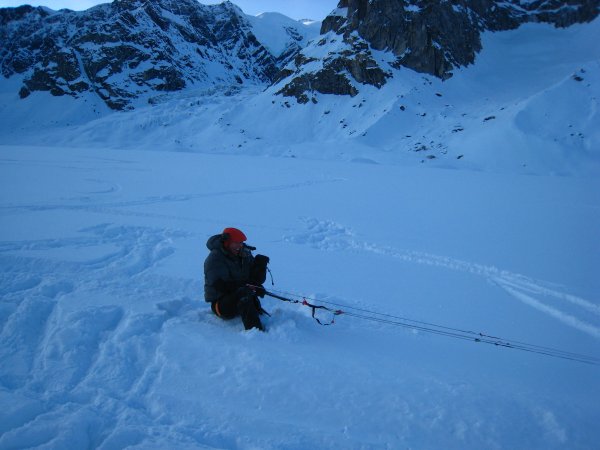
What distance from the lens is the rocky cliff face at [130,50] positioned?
7369 cm

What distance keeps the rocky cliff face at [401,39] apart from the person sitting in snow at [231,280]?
40243mm

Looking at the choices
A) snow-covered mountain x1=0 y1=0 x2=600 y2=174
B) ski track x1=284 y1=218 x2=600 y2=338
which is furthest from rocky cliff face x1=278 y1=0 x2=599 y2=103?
ski track x1=284 y1=218 x2=600 y2=338

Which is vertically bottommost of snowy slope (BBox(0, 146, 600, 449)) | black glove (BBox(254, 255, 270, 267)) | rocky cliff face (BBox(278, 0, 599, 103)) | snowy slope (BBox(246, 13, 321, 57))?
snowy slope (BBox(0, 146, 600, 449))

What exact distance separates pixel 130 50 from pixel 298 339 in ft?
304

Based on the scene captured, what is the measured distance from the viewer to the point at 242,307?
3602 millimetres

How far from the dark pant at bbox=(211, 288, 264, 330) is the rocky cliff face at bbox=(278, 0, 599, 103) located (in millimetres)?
40558

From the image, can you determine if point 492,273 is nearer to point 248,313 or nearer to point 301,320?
point 301,320

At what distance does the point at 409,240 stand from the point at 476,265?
4.87 feet

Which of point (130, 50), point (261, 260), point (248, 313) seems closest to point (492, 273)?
point (261, 260)

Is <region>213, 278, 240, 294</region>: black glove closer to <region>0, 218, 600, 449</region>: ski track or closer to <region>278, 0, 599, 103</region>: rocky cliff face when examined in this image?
<region>0, 218, 600, 449</region>: ski track

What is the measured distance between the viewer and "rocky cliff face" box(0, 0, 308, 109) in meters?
73.7

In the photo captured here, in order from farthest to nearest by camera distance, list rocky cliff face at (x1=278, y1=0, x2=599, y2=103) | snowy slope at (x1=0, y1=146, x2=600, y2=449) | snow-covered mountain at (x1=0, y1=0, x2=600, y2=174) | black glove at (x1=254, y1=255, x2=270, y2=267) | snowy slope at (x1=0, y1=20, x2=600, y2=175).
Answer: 1. rocky cliff face at (x1=278, y1=0, x2=599, y2=103)
2. snow-covered mountain at (x1=0, y1=0, x2=600, y2=174)
3. snowy slope at (x1=0, y1=20, x2=600, y2=175)
4. black glove at (x1=254, y1=255, x2=270, y2=267)
5. snowy slope at (x1=0, y1=146, x2=600, y2=449)

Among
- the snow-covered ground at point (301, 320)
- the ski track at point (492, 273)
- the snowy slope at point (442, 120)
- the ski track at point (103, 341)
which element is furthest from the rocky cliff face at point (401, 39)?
the ski track at point (103, 341)

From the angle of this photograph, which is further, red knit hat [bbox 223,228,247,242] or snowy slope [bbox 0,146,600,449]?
red knit hat [bbox 223,228,247,242]
